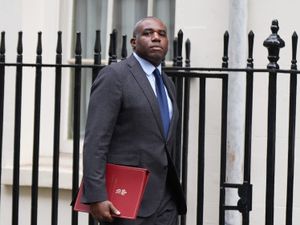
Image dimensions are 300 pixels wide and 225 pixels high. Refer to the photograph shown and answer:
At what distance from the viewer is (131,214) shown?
3.57 metres

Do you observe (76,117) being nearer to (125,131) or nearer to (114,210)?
(125,131)

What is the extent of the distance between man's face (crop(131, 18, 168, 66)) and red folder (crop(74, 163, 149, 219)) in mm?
587

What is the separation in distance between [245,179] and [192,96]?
1394 millimetres

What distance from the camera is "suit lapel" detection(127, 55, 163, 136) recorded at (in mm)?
3691

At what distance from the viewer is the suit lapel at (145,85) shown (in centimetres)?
369

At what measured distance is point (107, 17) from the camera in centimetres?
637

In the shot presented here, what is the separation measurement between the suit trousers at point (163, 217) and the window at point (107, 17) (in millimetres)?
2595

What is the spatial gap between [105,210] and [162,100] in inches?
25.9

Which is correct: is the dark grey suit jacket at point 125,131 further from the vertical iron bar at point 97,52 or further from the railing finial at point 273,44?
the railing finial at point 273,44

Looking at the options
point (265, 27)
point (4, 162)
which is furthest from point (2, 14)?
point (265, 27)

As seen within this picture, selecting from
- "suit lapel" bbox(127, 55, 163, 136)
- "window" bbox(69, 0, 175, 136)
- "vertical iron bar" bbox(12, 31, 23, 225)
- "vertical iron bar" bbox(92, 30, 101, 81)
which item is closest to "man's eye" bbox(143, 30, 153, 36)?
"suit lapel" bbox(127, 55, 163, 136)

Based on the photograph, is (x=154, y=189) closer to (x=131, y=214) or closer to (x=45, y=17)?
(x=131, y=214)

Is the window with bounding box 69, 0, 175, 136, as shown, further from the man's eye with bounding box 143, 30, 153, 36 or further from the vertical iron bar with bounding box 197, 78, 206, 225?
the man's eye with bounding box 143, 30, 153, 36

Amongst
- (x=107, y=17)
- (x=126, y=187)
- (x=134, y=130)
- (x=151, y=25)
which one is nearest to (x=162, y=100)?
(x=134, y=130)
